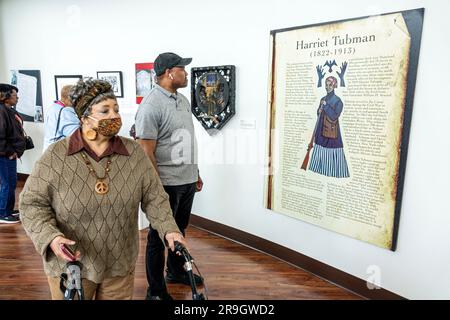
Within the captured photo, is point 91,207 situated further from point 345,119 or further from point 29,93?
point 29,93

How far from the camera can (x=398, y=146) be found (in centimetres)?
206

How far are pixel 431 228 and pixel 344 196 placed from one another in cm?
55

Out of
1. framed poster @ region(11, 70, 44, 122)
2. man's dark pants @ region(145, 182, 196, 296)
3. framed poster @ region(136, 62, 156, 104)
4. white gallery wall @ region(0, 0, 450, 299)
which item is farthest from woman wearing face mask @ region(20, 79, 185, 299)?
framed poster @ region(11, 70, 44, 122)

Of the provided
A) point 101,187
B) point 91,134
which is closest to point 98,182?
point 101,187

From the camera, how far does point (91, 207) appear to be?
1295 mm

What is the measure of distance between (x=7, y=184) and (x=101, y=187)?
3090 mm

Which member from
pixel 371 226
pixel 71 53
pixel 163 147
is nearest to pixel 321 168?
pixel 371 226

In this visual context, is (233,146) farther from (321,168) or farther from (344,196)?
(344,196)

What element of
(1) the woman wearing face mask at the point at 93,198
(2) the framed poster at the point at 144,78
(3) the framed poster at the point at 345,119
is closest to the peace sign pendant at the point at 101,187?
(1) the woman wearing face mask at the point at 93,198

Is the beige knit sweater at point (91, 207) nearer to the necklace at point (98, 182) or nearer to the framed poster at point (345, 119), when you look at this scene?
the necklace at point (98, 182)

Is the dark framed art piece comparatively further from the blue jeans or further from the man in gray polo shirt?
the blue jeans

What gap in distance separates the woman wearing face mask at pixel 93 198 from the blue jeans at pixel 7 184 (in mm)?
2858

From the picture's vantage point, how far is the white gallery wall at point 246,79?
1940 millimetres

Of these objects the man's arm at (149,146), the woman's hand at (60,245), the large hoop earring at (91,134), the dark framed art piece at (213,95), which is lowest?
the woman's hand at (60,245)
